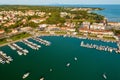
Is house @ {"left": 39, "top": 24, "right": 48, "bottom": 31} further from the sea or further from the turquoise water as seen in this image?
the turquoise water


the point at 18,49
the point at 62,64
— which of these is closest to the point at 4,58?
the point at 18,49

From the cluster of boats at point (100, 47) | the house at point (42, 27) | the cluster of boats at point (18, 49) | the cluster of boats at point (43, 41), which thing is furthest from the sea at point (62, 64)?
the house at point (42, 27)

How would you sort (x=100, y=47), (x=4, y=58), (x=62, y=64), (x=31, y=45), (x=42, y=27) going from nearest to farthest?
(x=62, y=64) → (x=4, y=58) → (x=100, y=47) → (x=31, y=45) → (x=42, y=27)

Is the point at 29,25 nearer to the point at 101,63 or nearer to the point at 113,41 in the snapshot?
the point at 113,41

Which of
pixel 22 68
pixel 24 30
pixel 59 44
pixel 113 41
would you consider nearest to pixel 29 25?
pixel 24 30

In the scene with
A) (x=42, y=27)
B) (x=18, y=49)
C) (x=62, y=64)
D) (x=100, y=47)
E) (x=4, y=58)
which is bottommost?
(x=100, y=47)

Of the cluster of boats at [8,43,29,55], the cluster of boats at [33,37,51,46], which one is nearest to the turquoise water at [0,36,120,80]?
the cluster of boats at [8,43,29,55]

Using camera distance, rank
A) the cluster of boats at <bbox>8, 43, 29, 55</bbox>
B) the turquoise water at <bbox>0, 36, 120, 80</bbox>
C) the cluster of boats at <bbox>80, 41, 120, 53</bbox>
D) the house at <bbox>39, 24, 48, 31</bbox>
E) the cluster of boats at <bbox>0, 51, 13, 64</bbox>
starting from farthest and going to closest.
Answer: the house at <bbox>39, 24, 48, 31</bbox> < the cluster of boats at <bbox>80, 41, 120, 53</bbox> < the cluster of boats at <bbox>8, 43, 29, 55</bbox> < the cluster of boats at <bbox>0, 51, 13, 64</bbox> < the turquoise water at <bbox>0, 36, 120, 80</bbox>

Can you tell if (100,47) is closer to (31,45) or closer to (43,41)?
(43,41)
